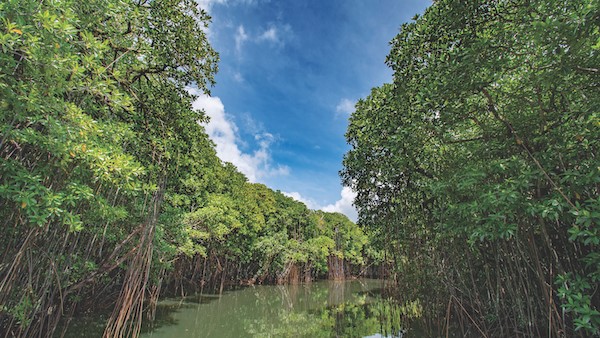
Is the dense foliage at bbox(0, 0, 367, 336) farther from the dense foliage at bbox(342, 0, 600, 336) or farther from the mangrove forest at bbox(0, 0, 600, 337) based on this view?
the dense foliage at bbox(342, 0, 600, 336)

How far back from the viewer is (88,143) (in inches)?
118

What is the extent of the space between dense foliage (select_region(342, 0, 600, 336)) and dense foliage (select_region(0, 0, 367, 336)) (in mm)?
3902

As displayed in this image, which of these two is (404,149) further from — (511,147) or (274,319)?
(274,319)

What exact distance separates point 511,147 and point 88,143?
5.08m

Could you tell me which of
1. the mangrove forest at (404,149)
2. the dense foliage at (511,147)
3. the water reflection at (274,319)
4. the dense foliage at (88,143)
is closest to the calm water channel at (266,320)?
the water reflection at (274,319)

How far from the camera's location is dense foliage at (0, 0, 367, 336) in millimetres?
2629

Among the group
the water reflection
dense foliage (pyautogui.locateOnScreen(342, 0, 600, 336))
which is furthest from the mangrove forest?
the water reflection

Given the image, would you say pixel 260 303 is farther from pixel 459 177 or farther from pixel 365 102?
pixel 459 177

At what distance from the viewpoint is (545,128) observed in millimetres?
3580

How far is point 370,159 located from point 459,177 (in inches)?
122

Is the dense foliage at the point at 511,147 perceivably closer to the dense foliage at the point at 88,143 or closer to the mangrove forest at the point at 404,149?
the mangrove forest at the point at 404,149

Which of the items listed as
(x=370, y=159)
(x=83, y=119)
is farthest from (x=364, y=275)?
(x=83, y=119)

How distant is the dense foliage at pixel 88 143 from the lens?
8.63 ft

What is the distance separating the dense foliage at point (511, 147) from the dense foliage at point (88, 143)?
3902 mm
